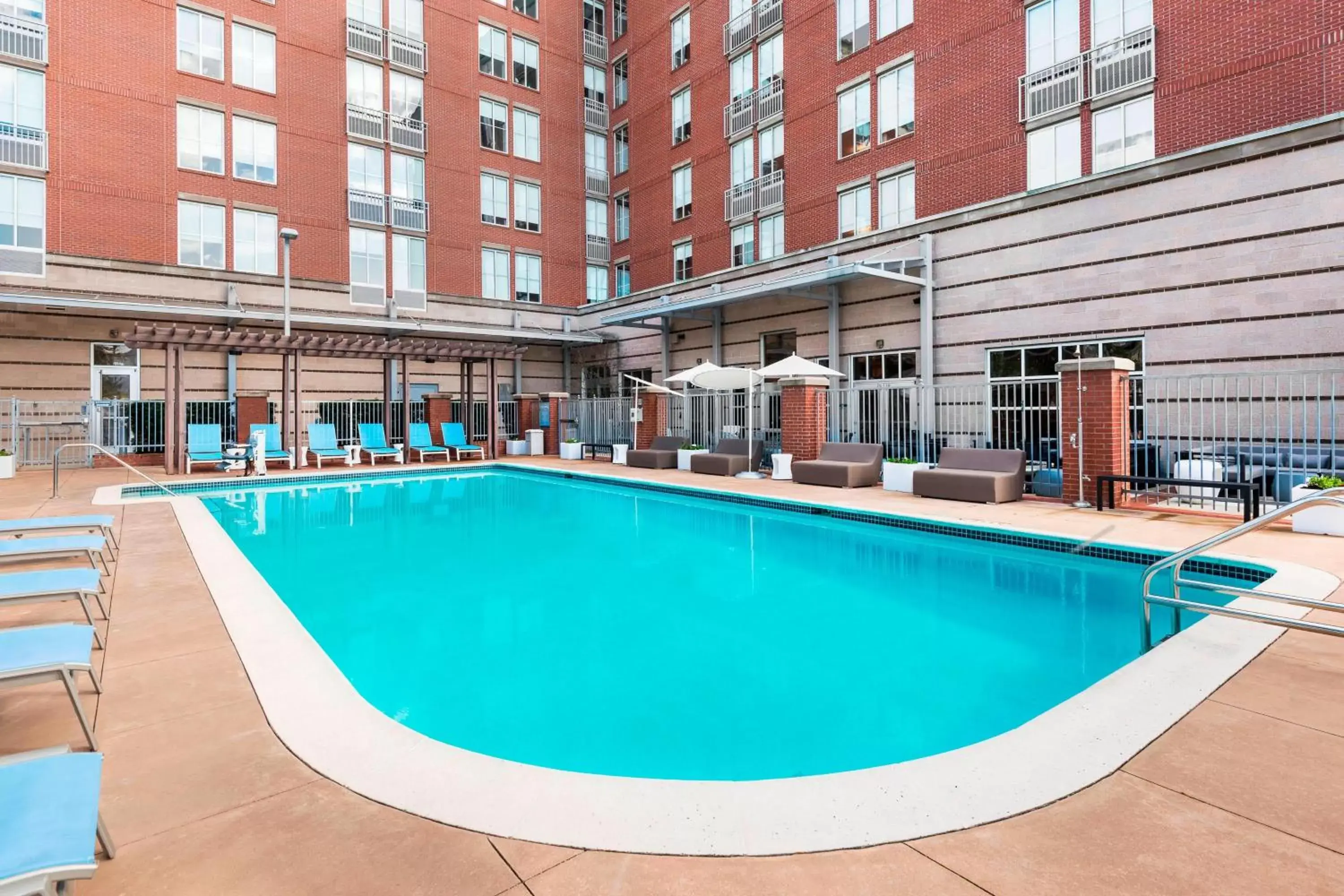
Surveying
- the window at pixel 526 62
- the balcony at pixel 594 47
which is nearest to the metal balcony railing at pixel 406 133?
the window at pixel 526 62

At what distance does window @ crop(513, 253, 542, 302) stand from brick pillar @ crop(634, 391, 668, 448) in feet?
30.5

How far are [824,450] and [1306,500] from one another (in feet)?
34.4

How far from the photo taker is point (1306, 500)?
3049 mm

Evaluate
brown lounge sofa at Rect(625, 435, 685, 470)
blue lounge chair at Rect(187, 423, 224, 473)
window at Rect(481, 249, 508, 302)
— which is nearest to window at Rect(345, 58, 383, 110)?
window at Rect(481, 249, 508, 302)

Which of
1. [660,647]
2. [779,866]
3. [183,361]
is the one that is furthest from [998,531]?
[183,361]

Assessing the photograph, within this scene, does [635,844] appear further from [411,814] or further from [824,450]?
[824,450]

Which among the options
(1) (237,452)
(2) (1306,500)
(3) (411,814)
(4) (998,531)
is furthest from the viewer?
(1) (237,452)

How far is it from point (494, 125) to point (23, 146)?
12946mm

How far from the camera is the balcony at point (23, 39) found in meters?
16.9

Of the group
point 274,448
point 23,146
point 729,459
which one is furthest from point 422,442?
point 23,146

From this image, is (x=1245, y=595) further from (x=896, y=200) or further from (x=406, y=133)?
(x=406, y=133)

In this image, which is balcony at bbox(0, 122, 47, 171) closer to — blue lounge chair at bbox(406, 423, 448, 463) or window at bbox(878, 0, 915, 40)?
blue lounge chair at bbox(406, 423, 448, 463)

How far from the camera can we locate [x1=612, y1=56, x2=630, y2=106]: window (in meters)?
26.7

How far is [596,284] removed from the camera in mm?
27172
